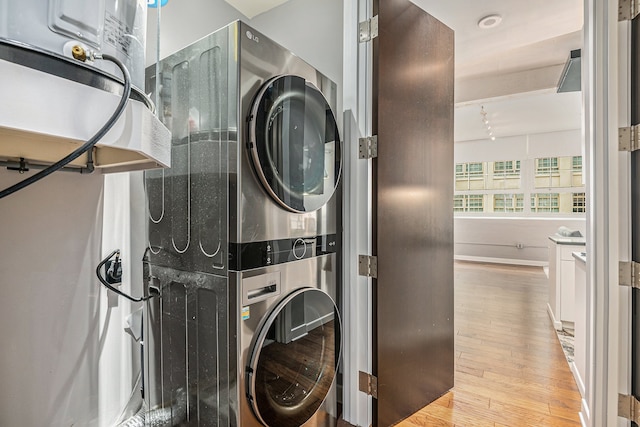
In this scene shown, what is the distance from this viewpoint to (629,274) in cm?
136

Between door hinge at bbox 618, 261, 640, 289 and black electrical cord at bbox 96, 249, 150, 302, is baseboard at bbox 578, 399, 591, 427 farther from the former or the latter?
black electrical cord at bbox 96, 249, 150, 302

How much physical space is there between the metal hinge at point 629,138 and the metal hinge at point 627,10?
46 centimetres

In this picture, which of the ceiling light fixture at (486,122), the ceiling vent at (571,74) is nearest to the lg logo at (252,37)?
the ceiling vent at (571,74)

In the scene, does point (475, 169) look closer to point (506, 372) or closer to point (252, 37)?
point (506, 372)

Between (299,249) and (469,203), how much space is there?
267 inches

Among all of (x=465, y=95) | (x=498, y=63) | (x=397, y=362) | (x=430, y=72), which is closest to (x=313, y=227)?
(x=397, y=362)

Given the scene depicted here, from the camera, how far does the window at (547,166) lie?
21.0 ft

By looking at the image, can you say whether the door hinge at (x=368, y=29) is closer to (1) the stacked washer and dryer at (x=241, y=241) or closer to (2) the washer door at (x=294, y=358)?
(1) the stacked washer and dryer at (x=241, y=241)

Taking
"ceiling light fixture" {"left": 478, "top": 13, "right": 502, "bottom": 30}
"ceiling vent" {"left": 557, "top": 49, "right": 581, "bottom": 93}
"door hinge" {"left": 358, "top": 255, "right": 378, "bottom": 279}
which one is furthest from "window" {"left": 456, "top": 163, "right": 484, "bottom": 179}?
"door hinge" {"left": 358, "top": 255, "right": 378, "bottom": 279}

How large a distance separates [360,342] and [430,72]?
61.9 inches

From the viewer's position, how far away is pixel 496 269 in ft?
19.3

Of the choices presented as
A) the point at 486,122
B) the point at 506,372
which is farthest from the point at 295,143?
the point at 486,122

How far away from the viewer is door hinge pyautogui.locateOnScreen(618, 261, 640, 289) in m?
1.34

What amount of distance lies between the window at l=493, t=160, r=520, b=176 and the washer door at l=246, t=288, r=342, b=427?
21.5 feet
